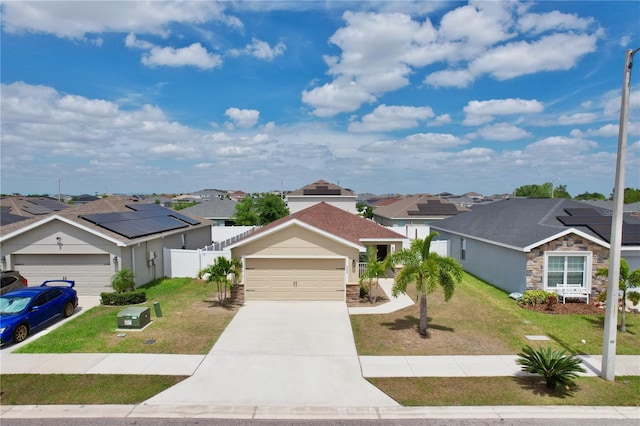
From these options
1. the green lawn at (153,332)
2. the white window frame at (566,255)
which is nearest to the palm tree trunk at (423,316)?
the green lawn at (153,332)

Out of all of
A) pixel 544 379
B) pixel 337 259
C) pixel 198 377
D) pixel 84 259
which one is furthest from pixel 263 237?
pixel 544 379

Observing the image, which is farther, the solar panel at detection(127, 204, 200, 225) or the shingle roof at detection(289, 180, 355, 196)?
the shingle roof at detection(289, 180, 355, 196)

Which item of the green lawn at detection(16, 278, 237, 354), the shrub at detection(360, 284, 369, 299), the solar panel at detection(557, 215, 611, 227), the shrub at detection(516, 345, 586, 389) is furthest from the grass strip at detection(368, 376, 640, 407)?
the solar panel at detection(557, 215, 611, 227)

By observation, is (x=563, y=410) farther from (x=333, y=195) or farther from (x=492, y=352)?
(x=333, y=195)

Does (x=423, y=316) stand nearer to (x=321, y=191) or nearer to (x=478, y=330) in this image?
(x=478, y=330)

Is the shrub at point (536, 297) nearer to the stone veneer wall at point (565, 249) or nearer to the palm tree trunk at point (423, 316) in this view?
the stone veneer wall at point (565, 249)

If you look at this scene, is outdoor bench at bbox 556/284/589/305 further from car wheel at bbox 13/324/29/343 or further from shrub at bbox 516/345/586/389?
car wheel at bbox 13/324/29/343

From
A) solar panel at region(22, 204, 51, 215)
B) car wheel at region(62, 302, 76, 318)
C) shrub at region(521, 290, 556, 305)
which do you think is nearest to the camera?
car wheel at region(62, 302, 76, 318)
